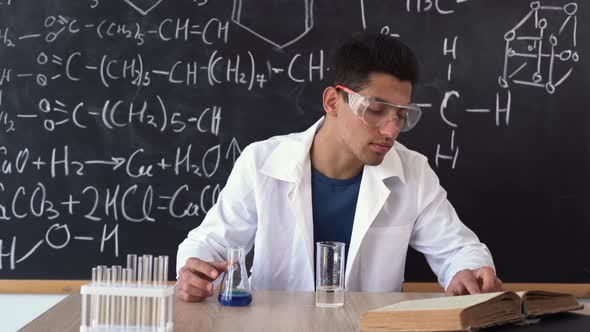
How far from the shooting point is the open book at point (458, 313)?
3.86 feet

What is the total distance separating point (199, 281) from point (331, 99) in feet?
3.01

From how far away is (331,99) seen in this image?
2.27m

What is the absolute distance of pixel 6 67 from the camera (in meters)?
2.82

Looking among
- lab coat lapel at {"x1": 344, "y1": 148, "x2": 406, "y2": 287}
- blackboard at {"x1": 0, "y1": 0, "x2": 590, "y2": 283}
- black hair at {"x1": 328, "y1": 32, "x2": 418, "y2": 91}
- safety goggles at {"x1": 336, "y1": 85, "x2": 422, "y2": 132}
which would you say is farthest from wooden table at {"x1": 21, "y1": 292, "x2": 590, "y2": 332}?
blackboard at {"x1": 0, "y1": 0, "x2": 590, "y2": 283}

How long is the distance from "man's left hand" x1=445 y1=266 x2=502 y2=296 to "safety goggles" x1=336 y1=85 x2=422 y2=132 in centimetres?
47

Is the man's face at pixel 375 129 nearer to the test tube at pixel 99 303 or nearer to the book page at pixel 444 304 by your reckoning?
the book page at pixel 444 304

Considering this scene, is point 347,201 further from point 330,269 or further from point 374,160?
point 330,269

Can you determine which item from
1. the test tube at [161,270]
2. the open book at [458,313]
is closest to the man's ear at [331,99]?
the open book at [458,313]

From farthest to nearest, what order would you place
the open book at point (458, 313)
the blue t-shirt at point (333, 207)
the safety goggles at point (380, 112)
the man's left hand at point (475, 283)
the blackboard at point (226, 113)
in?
the blackboard at point (226, 113) → the blue t-shirt at point (333, 207) → the safety goggles at point (380, 112) → the man's left hand at point (475, 283) → the open book at point (458, 313)

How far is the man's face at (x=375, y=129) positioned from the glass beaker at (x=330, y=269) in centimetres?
60

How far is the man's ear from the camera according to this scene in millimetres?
2246

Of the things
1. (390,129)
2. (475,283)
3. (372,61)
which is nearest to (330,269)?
(475,283)

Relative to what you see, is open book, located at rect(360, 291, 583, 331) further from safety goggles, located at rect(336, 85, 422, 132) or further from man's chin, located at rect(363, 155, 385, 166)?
man's chin, located at rect(363, 155, 385, 166)

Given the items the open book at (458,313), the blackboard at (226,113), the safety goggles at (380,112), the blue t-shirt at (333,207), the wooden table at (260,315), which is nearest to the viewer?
the open book at (458,313)
